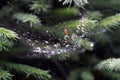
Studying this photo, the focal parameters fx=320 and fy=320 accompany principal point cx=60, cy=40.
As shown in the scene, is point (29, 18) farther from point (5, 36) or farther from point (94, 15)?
point (94, 15)

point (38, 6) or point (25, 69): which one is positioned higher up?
point (38, 6)

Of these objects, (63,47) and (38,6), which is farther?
Result: (63,47)

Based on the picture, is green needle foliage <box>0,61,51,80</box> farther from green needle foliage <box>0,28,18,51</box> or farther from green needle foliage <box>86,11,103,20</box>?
green needle foliage <box>86,11,103,20</box>

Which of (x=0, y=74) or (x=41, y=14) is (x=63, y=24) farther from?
(x=0, y=74)

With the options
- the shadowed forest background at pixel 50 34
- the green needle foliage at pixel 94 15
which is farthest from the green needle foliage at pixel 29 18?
the green needle foliage at pixel 94 15

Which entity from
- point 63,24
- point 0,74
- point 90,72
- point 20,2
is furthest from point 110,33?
point 0,74

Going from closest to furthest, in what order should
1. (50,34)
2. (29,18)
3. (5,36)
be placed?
1. (5,36)
2. (29,18)
3. (50,34)

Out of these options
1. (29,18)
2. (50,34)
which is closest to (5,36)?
(29,18)
